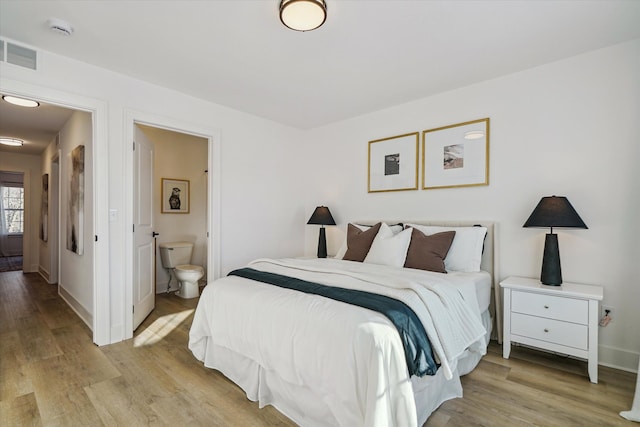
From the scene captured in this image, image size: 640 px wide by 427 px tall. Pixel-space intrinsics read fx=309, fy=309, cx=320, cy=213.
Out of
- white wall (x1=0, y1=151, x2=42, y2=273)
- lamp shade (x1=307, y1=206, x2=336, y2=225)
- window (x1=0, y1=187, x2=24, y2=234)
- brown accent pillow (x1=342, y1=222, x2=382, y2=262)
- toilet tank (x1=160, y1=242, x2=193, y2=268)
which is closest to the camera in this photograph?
brown accent pillow (x1=342, y1=222, x2=382, y2=262)

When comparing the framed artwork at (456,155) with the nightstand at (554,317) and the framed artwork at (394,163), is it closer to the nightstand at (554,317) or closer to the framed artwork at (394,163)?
the framed artwork at (394,163)

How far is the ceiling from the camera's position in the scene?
6.48 ft

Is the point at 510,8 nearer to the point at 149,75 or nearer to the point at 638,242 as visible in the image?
the point at 638,242

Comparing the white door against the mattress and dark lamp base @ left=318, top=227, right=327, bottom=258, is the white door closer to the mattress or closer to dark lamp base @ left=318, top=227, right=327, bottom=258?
dark lamp base @ left=318, top=227, right=327, bottom=258

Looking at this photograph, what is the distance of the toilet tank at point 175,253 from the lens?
447cm

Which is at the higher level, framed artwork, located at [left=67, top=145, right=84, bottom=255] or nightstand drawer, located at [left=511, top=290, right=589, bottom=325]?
framed artwork, located at [left=67, top=145, right=84, bottom=255]

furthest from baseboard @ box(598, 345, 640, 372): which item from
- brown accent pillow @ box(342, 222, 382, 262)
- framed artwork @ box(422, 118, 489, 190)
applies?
brown accent pillow @ box(342, 222, 382, 262)

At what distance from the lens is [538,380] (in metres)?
2.20

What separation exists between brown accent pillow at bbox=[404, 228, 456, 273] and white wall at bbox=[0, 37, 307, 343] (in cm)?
209

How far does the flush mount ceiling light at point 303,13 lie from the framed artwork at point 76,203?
2914 mm

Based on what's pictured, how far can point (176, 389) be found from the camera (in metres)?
2.05

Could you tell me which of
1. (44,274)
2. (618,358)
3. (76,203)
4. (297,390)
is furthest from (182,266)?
(618,358)

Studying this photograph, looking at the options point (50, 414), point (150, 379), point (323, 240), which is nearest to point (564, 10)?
point (323, 240)

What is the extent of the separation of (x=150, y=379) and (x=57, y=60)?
263cm
